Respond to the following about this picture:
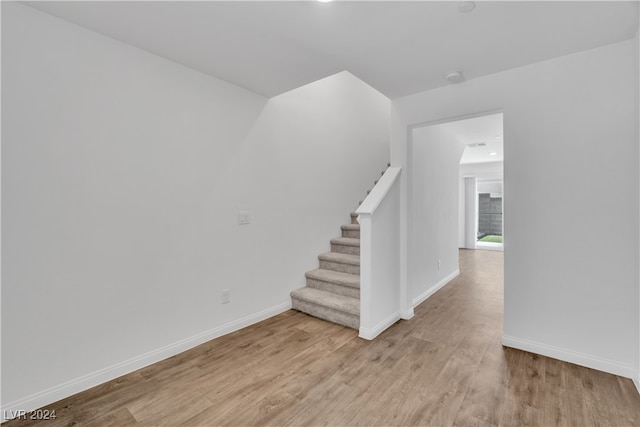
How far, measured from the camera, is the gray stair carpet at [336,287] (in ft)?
9.46

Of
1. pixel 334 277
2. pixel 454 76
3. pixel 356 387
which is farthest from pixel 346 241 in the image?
pixel 454 76

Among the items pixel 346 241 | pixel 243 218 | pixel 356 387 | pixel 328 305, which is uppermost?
pixel 243 218

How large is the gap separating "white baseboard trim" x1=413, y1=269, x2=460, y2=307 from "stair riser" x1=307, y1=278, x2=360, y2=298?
0.85 metres

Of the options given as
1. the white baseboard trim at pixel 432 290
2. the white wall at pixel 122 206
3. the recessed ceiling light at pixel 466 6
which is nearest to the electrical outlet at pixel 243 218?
the white wall at pixel 122 206

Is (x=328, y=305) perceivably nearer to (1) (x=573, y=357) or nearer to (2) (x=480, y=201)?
(1) (x=573, y=357)

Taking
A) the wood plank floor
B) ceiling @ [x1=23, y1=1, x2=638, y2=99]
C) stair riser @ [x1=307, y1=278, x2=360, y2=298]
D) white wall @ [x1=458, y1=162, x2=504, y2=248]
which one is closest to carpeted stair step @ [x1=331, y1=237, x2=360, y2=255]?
stair riser @ [x1=307, y1=278, x2=360, y2=298]

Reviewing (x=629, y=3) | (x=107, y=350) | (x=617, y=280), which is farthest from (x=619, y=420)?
(x=107, y=350)

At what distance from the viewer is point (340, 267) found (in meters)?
3.46

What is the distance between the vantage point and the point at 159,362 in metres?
2.23

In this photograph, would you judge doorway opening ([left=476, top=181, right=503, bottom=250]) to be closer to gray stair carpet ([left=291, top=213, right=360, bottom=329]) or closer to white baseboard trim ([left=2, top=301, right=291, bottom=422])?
gray stair carpet ([left=291, top=213, right=360, bottom=329])

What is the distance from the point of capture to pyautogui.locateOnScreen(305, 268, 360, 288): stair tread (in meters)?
3.07

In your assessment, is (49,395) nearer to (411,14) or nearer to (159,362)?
(159,362)

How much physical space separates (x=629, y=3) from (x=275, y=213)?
288 cm

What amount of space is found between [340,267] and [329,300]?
1.79ft
